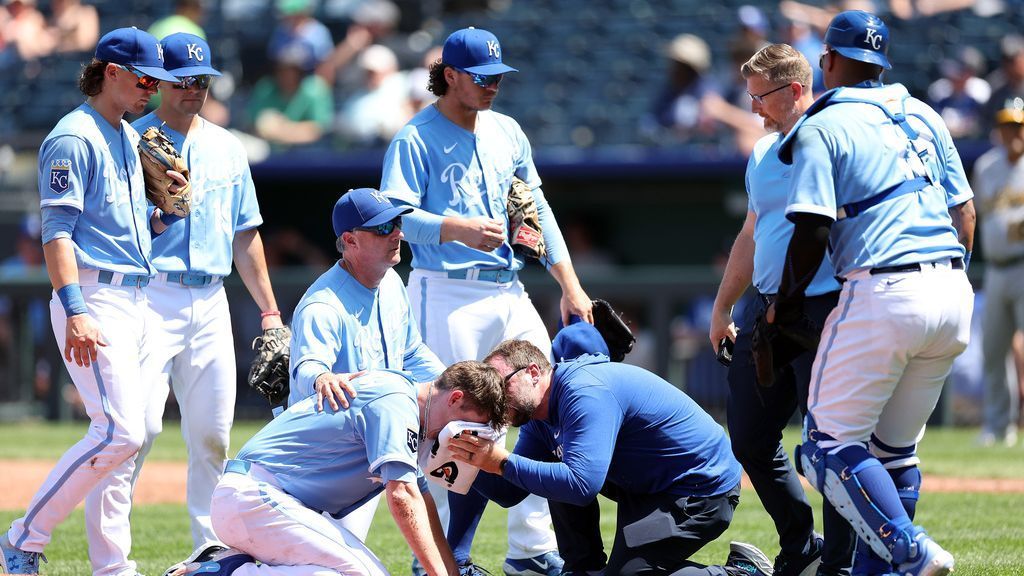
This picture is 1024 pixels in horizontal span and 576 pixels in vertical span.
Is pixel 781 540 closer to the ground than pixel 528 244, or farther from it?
closer to the ground

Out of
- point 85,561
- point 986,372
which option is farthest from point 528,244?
point 986,372

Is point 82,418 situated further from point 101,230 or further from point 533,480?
point 533,480

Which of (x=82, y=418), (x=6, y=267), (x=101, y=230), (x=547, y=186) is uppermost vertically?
(x=101, y=230)

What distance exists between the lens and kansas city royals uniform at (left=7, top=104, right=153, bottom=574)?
4906mm

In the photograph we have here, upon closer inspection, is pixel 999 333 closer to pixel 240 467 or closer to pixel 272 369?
pixel 272 369

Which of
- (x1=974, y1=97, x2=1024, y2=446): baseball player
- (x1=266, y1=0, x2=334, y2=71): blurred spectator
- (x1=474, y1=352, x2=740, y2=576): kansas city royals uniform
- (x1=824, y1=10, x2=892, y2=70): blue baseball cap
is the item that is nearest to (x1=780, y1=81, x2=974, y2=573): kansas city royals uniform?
(x1=824, y1=10, x2=892, y2=70): blue baseball cap

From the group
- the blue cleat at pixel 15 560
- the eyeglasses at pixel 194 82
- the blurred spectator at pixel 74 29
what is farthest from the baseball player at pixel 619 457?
the blurred spectator at pixel 74 29

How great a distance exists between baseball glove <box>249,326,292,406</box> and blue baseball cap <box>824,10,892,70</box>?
2259 mm

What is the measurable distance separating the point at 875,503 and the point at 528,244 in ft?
6.50

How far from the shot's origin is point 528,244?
579 centimetres

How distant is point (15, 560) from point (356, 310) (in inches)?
57.6

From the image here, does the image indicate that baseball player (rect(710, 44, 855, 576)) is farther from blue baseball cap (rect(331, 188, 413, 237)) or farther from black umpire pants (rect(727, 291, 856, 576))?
blue baseball cap (rect(331, 188, 413, 237))

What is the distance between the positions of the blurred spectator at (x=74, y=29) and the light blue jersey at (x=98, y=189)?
11.7 metres

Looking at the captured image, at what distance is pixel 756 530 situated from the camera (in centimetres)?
669
